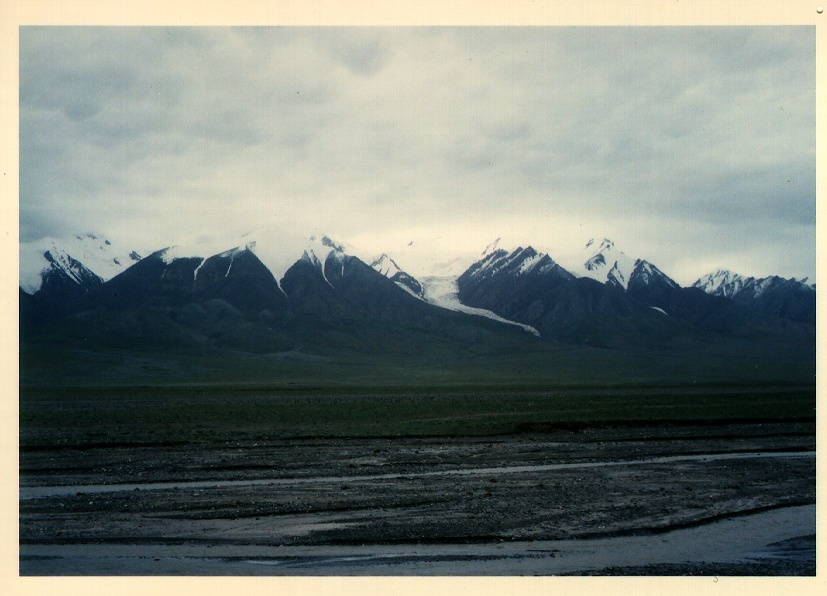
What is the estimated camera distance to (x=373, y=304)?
243 feet

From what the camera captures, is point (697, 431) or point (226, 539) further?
point (697, 431)

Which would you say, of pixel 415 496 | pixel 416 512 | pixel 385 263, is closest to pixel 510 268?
pixel 385 263

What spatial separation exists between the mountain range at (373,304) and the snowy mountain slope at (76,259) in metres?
0.19

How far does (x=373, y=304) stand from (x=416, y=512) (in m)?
61.6

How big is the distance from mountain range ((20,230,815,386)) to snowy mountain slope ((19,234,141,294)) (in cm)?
19

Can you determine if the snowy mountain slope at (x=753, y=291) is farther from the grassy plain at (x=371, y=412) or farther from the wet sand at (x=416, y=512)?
the wet sand at (x=416, y=512)

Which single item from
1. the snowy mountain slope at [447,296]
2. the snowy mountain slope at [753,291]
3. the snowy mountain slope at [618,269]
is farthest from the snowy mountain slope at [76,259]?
the snowy mountain slope at [753,291]

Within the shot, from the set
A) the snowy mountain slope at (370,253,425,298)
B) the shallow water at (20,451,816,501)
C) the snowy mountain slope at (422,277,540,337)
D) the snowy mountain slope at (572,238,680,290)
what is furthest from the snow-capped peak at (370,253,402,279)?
the shallow water at (20,451,816,501)

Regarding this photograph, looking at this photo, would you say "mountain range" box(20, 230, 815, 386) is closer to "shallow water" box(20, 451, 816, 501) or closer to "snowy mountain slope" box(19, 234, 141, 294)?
"snowy mountain slope" box(19, 234, 141, 294)

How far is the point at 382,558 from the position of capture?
11180 mm
